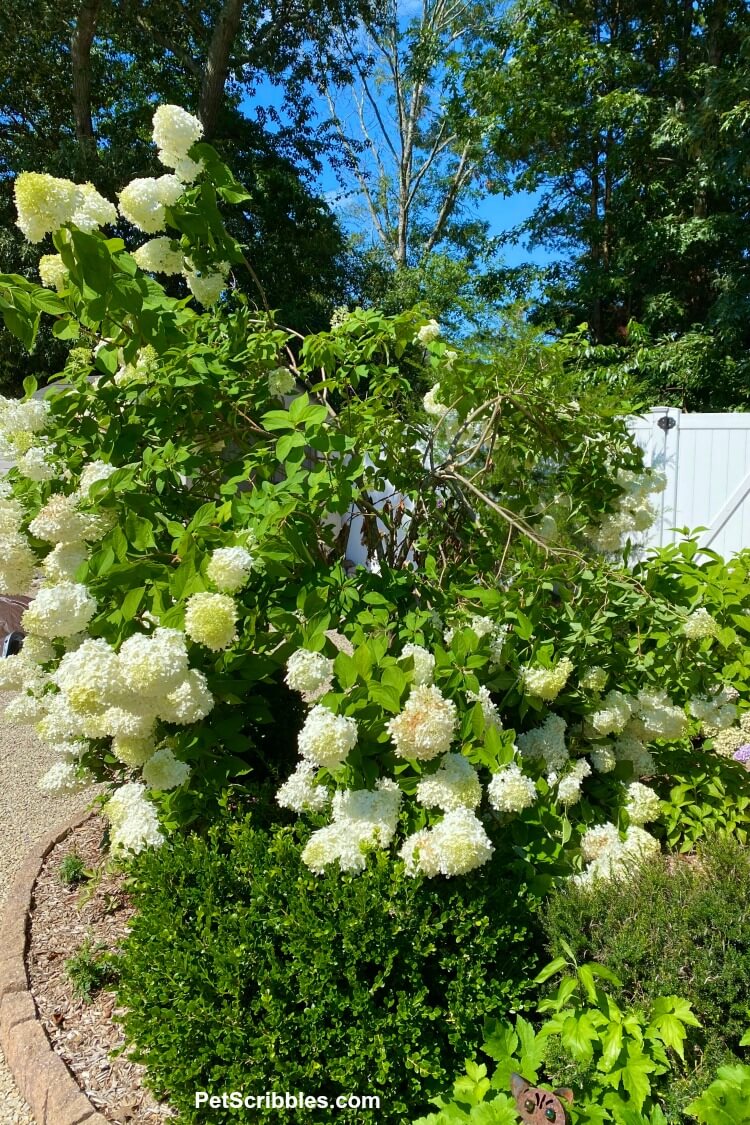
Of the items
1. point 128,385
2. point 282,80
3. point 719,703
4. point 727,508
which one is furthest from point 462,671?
point 282,80

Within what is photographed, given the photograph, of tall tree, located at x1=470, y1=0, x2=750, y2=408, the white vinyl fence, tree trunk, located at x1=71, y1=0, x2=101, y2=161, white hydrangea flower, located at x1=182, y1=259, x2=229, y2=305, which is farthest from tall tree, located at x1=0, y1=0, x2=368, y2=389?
white hydrangea flower, located at x1=182, y1=259, x2=229, y2=305

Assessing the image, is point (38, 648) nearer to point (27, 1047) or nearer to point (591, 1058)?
point (27, 1047)

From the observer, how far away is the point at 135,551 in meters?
2.25

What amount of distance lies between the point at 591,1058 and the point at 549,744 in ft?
3.21

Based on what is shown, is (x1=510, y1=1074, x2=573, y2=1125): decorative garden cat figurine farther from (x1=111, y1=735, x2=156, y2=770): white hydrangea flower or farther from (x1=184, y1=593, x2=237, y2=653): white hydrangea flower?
(x1=111, y1=735, x2=156, y2=770): white hydrangea flower

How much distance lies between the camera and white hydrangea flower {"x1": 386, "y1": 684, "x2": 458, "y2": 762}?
178 cm

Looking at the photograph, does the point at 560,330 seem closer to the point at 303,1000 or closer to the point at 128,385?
the point at 128,385

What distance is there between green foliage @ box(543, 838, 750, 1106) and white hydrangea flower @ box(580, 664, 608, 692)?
0.57 meters

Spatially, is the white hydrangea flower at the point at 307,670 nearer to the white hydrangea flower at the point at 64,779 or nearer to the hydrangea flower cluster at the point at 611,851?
the hydrangea flower cluster at the point at 611,851

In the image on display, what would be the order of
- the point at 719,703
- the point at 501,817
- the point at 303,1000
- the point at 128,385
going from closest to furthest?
the point at 303,1000 → the point at 501,817 → the point at 128,385 → the point at 719,703

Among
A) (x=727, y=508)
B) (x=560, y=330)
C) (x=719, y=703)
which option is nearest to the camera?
(x=719, y=703)

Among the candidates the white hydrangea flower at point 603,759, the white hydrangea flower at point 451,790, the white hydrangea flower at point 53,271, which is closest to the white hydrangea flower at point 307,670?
the white hydrangea flower at point 451,790

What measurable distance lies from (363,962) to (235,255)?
2.27m

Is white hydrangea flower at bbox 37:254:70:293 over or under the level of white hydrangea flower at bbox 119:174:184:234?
under
